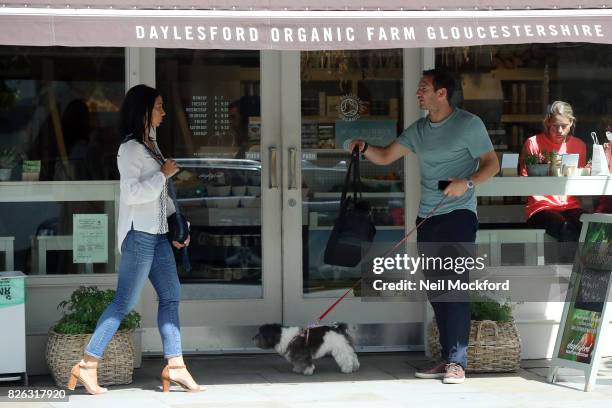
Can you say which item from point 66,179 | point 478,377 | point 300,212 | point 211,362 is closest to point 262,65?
point 300,212

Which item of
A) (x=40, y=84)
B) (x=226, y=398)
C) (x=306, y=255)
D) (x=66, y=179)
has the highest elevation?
(x=40, y=84)

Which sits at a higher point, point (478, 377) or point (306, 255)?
point (306, 255)

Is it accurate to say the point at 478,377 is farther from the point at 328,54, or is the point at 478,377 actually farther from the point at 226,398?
the point at 328,54

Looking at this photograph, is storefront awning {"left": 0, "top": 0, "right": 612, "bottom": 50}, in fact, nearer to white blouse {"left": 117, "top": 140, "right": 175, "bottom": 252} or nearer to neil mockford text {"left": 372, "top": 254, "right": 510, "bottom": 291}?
white blouse {"left": 117, "top": 140, "right": 175, "bottom": 252}

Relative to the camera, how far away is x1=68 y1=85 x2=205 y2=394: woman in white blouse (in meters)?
6.15

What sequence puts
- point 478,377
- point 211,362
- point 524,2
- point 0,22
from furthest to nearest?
1. point 211,362
2. point 478,377
3. point 524,2
4. point 0,22

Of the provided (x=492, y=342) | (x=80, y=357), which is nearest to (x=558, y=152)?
(x=492, y=342)

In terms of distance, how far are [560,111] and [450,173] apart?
138 cm

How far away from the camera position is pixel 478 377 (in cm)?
685

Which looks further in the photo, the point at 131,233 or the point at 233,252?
the point at 233,252

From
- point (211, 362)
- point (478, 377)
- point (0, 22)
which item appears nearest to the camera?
point (0, 22)

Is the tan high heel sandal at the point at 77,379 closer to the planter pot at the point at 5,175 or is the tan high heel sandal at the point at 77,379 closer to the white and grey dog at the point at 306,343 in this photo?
the white and grey dog at the point at 306,343

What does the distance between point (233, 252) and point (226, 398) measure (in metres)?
1.53

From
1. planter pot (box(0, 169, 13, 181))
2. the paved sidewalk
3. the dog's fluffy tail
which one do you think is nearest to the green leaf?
the paved sidewalk
